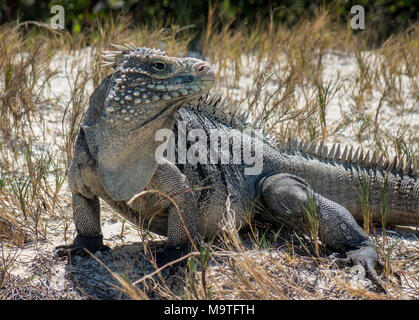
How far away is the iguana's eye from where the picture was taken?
3.31 m

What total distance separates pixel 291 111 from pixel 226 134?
73.8 inches

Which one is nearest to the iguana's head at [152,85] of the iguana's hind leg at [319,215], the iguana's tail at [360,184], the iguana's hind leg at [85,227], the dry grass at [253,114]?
the iguana's hind leg at [85,227]

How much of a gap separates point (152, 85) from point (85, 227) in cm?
106

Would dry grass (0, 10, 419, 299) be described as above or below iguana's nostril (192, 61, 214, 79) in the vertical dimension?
below

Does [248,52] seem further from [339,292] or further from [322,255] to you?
[339,292]

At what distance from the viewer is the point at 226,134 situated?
14.0 ft

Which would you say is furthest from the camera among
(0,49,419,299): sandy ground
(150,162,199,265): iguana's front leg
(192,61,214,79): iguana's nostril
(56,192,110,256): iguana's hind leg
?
(56,192,110,256): iguana's hind leg

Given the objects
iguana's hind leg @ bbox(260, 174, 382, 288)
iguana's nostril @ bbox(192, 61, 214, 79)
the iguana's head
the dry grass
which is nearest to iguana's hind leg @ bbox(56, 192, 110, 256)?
the dry grass

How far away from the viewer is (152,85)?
129 inches

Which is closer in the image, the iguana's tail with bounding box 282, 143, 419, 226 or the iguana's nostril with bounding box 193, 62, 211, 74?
the iguana's nostril with bounding box 193, 62, 211, 74

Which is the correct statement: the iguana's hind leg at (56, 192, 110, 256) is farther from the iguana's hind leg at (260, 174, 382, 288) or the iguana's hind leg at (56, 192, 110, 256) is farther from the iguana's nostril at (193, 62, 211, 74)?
the iguana's hind leg at (260, 174, 382, 288)

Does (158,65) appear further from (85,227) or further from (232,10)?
(232,10)

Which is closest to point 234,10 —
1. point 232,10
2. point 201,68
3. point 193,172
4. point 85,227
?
point 232,10

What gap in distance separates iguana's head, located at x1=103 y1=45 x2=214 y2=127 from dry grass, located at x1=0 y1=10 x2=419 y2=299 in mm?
811
